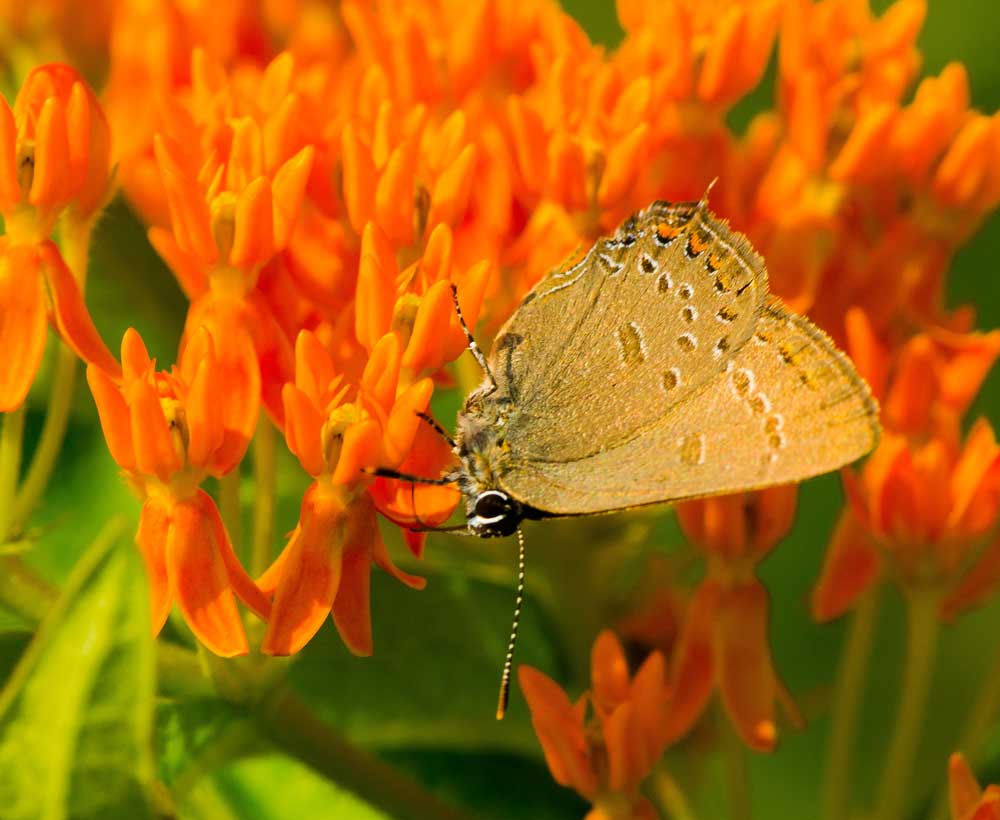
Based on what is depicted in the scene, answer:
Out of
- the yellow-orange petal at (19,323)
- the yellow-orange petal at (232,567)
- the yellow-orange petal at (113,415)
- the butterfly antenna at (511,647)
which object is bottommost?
the butterfly antenna at (511,647)

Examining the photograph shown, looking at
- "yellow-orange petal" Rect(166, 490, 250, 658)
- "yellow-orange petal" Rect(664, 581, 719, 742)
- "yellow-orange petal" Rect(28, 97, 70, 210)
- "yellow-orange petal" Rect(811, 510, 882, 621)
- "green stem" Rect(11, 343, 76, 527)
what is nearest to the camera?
"yellow-orange petal" Rect(166, 490, 250, 658)

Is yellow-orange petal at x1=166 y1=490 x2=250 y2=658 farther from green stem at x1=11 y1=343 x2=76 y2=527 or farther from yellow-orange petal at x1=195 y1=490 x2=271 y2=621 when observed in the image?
green stem at x1=11 y1=343 x2=76 y2=527

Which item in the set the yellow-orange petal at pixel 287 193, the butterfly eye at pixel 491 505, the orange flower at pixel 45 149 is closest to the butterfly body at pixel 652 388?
the butterfly eye at pixel 491 505

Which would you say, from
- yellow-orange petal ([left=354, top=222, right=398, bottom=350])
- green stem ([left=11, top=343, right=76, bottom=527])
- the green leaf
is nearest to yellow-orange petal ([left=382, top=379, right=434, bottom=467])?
yellow-orange petal ([left=354, top=222, right=398, bottom=350])

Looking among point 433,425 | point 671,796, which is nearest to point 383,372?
point 433,425

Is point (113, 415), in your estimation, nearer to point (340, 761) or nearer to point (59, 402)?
point (59, 402)

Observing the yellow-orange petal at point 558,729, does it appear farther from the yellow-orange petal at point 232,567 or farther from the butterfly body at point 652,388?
the yellow-orange petal at point 232,567
